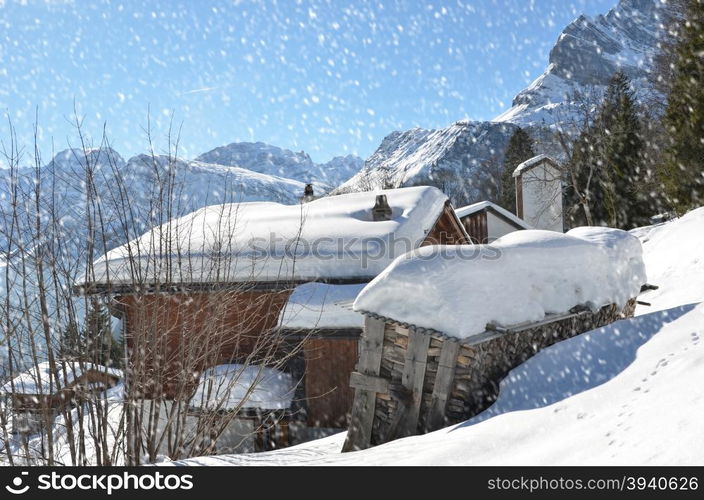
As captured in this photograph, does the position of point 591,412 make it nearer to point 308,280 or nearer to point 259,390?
point 259,390

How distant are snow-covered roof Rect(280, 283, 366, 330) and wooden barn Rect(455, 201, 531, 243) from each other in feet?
45.4

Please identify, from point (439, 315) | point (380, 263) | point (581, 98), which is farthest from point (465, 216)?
point (439, 315)

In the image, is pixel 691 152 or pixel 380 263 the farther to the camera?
pixel 691 152

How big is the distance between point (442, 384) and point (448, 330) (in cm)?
52

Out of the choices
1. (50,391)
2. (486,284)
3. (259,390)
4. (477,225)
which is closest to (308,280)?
(259,390)

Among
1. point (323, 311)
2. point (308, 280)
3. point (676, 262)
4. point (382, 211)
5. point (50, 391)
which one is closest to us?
point (50, 391)

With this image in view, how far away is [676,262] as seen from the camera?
11617mm

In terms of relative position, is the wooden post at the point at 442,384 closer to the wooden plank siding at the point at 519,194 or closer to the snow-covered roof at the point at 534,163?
the snow-covered roof at the point at 534,163

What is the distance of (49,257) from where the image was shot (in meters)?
4.53

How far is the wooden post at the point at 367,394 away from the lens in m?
5.40

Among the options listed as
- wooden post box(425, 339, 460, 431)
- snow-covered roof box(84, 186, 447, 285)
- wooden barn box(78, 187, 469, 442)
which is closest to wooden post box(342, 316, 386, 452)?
wooden post box(425, 339, 460, 431)

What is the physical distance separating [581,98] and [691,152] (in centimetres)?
1162

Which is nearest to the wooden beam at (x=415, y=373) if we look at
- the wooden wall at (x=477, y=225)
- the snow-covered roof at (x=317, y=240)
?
the snow-covered roof at (x=317, y=240)
